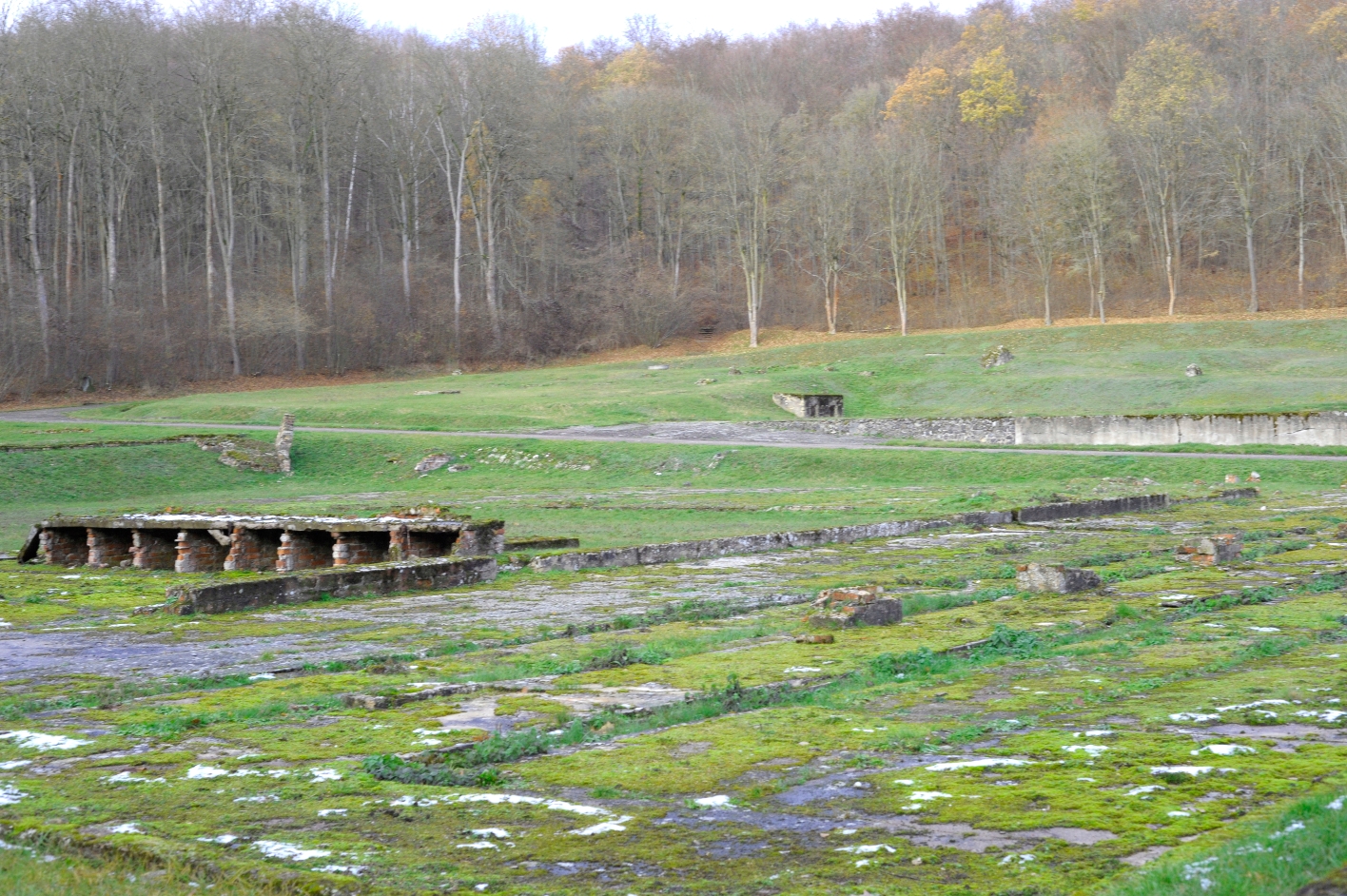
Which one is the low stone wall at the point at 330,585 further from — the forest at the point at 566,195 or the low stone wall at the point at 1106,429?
the forest at the point at 566,195

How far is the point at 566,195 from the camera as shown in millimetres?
81375

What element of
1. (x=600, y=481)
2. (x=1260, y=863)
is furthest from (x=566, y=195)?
(x=1260, y=863)

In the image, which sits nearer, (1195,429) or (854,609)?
(854,609)

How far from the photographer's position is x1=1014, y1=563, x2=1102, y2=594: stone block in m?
12.4

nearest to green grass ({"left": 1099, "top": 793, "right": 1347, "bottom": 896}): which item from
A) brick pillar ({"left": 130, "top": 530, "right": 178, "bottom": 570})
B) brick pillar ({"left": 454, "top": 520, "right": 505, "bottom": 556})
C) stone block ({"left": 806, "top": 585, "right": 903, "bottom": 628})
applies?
stone block ({"left": 806, "top": 585, "right": 903, "bottom": 628})

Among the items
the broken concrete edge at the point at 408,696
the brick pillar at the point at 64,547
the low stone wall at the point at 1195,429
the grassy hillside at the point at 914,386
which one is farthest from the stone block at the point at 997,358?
the broken concrete edge at the point at 408,696

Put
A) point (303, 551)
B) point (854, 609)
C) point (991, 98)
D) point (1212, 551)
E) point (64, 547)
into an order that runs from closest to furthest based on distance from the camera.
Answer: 1. point (854, 609)
2. point (1212, 551)
3. point (303, 551)
4. point (64, 547)
5. point (991, 98)

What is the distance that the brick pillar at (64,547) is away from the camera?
20.5m

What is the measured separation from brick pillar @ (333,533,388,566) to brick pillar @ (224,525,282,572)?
1280 mm

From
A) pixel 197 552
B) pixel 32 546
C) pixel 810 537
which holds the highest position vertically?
pixel 32 546

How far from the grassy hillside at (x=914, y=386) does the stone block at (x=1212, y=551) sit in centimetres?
2281

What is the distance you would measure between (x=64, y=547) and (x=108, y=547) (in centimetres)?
91

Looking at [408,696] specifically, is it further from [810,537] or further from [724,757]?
[810,537]

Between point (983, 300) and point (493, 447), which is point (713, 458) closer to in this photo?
point (493, 447)
